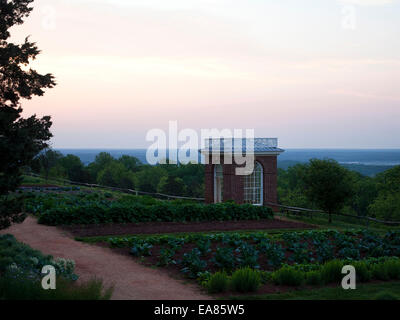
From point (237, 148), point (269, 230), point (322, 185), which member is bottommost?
point (269, 230)

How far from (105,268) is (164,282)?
5.62 ft

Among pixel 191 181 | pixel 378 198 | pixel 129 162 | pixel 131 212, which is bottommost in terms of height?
pixel 378 198

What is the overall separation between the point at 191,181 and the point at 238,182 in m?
57.5

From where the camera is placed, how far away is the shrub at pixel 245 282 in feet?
28.2

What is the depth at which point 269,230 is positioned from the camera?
16688 mm

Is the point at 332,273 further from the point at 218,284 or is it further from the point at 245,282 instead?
the point at 218,284

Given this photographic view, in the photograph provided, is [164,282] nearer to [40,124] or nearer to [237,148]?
[40,124]

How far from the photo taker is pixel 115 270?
397 inches

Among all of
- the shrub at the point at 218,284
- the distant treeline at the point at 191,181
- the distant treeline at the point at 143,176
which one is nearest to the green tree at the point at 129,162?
the distant treeline at the point at 191,181

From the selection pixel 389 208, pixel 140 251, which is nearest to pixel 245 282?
pixel 140 251

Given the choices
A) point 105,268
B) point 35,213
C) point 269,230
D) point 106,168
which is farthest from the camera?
point 106,168

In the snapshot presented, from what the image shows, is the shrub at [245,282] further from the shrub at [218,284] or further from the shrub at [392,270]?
the shrub at [392,270]

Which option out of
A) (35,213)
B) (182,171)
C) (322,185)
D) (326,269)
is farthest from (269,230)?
(182,171)
